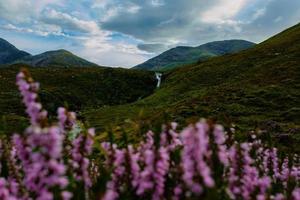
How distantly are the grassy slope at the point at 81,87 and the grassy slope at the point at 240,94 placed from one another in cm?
1202

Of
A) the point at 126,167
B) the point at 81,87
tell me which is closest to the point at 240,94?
the point at 81,87

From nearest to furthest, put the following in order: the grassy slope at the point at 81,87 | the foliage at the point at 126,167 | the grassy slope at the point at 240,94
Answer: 1. the foliage at the point at 126,167
2. the grassy slope at the point at 240,94
3. the grassy slope at the point at 81,87

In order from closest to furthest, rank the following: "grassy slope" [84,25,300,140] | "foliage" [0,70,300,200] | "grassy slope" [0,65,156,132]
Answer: "foliage" [0,70,300,200]
"grassy slope" [84,25,300,140]
"grassy slope" [0,65,156,132]

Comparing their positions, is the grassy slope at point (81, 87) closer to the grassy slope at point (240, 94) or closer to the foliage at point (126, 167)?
the grassy slope at point (240, 94)

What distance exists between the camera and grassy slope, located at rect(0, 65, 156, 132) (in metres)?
87.2

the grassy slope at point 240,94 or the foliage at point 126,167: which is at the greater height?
the foliage at point 126,167

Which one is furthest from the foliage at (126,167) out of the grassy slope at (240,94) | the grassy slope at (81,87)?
the grassy slope at (81,87)

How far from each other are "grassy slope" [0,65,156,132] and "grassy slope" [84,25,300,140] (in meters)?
12.0

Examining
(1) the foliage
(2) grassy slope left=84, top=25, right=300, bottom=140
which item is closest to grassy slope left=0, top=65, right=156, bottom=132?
(2) grassy slope left=84, top=25, right=300, bottom=140

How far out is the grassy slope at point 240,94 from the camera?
50.6m

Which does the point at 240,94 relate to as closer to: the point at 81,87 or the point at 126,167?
the point at 81,87

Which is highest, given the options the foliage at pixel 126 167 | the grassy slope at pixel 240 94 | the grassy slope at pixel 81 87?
the foliage at pixel 126 167

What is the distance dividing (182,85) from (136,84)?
88.7ft

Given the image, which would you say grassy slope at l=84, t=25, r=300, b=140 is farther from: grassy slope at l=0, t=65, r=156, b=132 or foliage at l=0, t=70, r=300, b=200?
foliage at l=0, t=70, r=300, b=200
